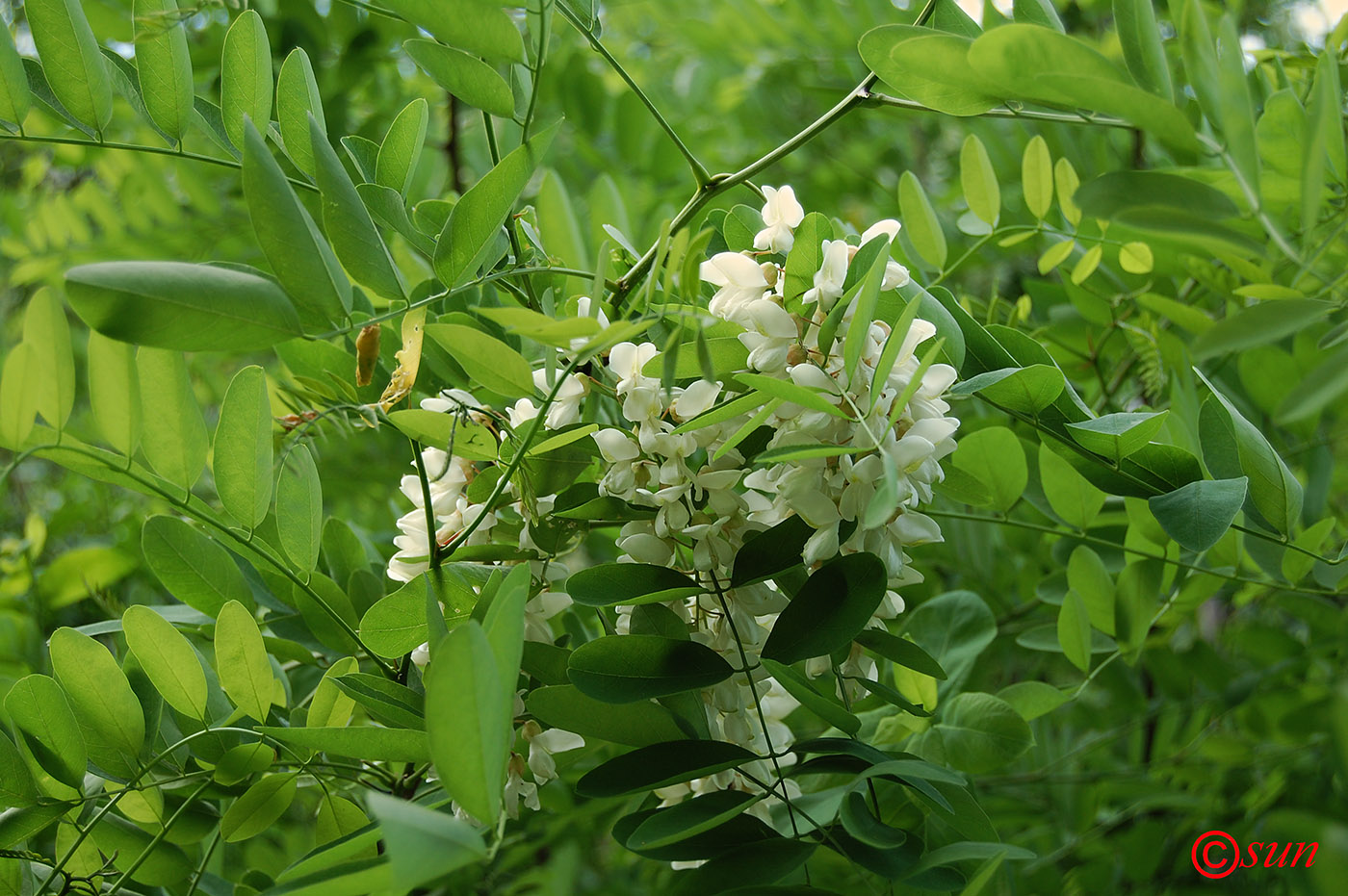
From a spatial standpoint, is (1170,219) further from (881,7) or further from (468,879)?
(881,7)

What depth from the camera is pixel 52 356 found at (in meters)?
0.37

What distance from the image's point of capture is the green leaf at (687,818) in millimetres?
340

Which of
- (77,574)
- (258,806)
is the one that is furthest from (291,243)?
(77,574)

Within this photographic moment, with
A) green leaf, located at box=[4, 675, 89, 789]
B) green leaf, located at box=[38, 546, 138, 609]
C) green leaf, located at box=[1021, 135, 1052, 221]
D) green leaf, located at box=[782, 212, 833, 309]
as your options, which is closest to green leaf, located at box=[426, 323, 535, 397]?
green leaf, located at box=[782, 212, 833, 309]

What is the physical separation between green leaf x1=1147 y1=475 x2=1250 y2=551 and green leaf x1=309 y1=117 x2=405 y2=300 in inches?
12.3

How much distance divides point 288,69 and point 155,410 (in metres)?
0.15

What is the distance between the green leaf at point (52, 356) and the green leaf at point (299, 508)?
0.27 feet

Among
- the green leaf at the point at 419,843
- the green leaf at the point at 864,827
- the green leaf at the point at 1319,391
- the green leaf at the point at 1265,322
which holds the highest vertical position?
the green leaf at the point at 1265,322

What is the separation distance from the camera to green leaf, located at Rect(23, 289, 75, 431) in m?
0.36

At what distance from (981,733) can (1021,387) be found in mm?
166

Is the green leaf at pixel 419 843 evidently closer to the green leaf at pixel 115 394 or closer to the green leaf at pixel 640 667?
the green leaf at pixel 640 667

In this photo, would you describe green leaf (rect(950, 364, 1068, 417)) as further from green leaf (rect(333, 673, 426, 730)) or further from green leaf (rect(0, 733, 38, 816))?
green leaf (rect(0, 733, 38, 816))

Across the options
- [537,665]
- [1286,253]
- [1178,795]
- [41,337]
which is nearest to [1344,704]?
[1286,253]

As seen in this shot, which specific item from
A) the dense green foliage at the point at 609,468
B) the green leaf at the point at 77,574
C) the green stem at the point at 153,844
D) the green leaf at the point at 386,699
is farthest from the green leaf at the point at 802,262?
the green leaf at the point at 77,574
